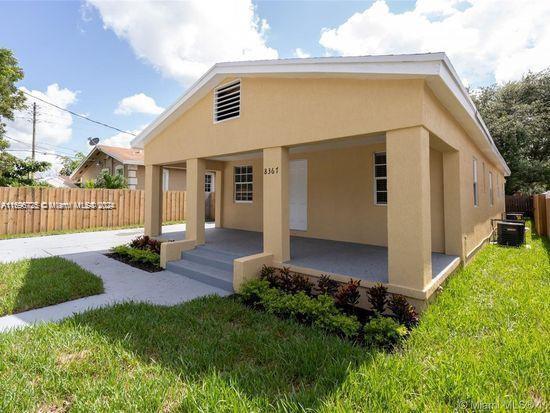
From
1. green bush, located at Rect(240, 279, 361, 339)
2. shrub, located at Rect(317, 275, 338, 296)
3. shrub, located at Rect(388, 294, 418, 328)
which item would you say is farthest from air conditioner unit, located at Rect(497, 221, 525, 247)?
green bush, located at Rect(240, 279, 361, 339)

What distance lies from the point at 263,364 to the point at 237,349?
1.41 feet

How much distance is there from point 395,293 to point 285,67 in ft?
15.1

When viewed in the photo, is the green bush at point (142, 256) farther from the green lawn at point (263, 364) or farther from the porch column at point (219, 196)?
the porch column at point (219, 196)

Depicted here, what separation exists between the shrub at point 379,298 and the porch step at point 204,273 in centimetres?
286

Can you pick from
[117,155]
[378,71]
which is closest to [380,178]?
[378,71]

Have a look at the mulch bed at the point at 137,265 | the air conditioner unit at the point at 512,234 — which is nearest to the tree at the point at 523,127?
the air conditioner unit at the point at 512,234

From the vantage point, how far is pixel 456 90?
16.4 feet

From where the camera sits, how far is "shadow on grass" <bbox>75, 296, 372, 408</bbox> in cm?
280

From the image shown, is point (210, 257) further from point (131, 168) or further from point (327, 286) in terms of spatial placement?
point (131, 168)

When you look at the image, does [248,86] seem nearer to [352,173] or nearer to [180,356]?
[352,173]

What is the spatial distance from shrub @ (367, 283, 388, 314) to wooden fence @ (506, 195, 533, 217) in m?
25.6

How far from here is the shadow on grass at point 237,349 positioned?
9.18ft

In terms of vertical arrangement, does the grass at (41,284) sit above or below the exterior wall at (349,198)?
below

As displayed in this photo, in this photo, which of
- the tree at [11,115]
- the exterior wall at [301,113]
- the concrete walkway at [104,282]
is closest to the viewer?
the exterior wall at [301,113]
